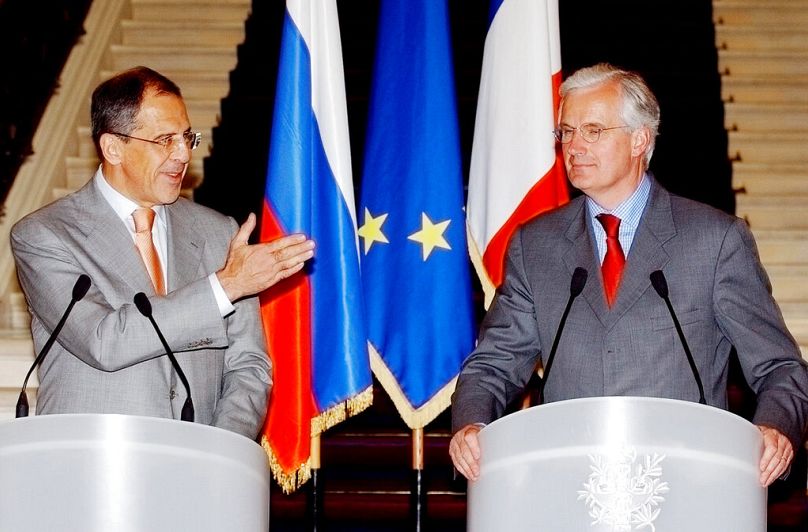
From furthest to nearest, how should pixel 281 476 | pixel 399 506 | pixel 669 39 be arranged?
pixel 669 39, pixel 399 506, pixel 281 476

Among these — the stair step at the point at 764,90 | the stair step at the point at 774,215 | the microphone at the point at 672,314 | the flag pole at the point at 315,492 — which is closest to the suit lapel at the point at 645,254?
the microphone at the point at 672,314

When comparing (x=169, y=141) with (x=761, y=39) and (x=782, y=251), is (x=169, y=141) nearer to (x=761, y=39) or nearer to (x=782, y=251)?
(x=782, y=251)

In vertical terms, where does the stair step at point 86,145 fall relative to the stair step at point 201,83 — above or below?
below

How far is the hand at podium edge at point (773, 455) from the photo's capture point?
128 inches

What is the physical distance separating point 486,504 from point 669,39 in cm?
582

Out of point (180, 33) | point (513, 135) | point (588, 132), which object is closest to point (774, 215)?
point (513, 135)

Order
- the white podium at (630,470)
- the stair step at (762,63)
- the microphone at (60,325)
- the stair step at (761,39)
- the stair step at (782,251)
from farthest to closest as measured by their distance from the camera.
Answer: the stair step at (761,39) < the stair step at (762,63) < the stair step at (782,251) < the microphone at (60,325) < the white podium at (630,470)

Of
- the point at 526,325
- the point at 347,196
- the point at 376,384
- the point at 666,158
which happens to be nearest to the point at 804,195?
the point at 666,158

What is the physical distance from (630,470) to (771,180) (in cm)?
501

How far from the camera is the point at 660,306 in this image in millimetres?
3797

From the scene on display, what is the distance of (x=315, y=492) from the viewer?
4.97 m

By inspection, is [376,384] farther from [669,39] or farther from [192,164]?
[669,39]

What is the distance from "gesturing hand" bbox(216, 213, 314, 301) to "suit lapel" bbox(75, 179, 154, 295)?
0.25 meters

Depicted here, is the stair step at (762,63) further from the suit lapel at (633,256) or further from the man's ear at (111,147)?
the man's ear at (111,147)
